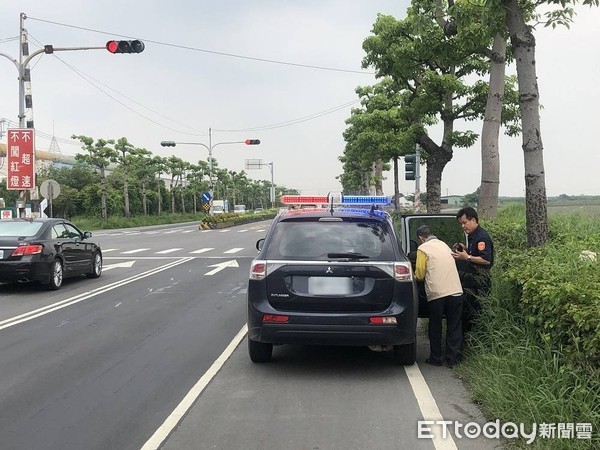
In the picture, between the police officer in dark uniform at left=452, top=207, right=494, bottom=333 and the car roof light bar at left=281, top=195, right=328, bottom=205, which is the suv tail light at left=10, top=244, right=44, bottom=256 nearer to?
the car roof light bar at left=281, top=195, right=328, bottom=205

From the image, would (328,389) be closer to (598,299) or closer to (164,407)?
(164,407)

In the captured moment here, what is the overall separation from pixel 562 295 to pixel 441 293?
1.69 meters

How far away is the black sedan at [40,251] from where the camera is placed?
11.1 m

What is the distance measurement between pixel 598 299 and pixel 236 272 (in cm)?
1174

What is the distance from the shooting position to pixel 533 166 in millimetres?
7133

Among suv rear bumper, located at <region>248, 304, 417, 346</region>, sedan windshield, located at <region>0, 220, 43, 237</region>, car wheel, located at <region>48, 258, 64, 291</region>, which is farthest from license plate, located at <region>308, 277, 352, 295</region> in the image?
sedan windshield, located at <region>0, 220, 43, 237</region>

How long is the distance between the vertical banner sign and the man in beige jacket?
17207 mm

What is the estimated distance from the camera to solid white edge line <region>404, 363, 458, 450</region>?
4100 mm

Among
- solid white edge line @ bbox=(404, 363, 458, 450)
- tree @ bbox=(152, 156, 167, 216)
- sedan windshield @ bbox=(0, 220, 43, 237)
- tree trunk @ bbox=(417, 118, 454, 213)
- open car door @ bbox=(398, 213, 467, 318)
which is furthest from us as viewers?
tree @ bbox=(152, 156, 167, 216)

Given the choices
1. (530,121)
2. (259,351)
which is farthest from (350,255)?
(530,121)

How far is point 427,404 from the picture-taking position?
4.88 meters

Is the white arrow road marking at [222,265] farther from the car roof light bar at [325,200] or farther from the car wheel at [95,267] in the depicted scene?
the car roof light bar at [325,200]

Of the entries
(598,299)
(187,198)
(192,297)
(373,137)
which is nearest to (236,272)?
(192,297)

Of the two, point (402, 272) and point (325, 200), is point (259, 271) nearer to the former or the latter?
point (402, 272)
